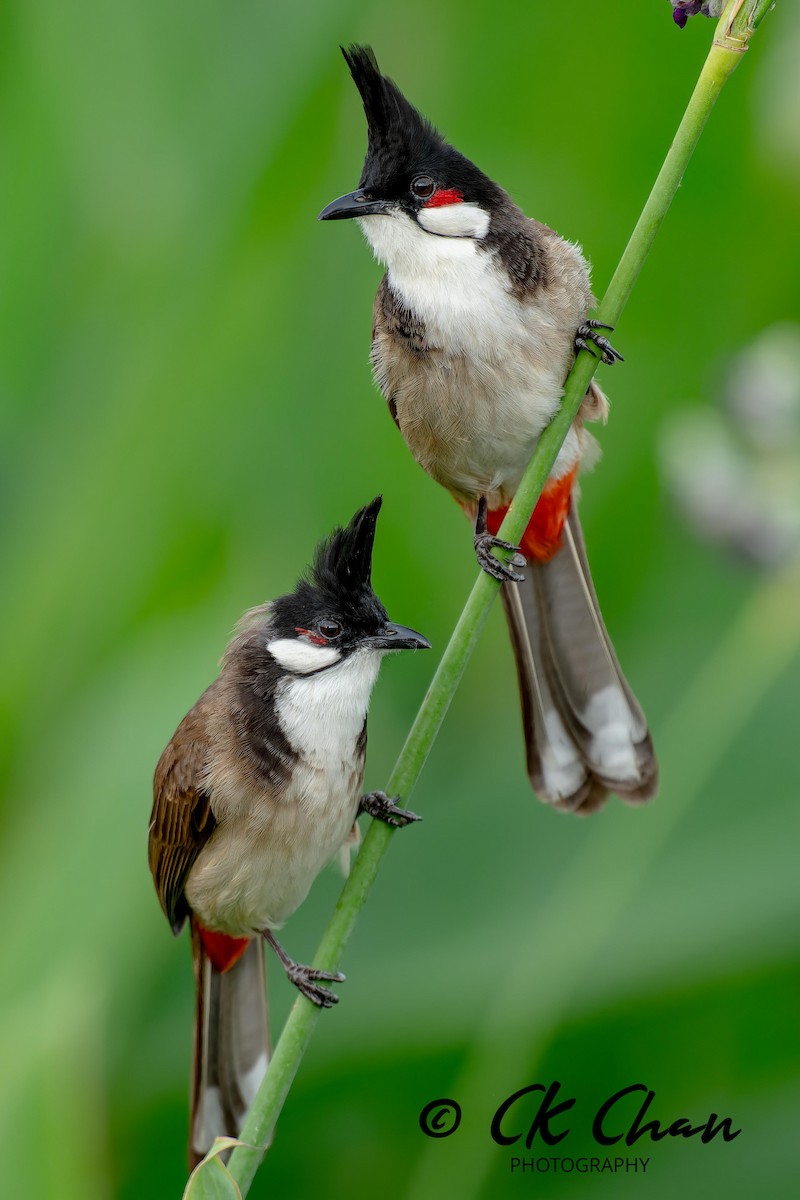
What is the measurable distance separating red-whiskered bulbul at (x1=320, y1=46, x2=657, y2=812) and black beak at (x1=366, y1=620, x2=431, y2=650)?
15 cm

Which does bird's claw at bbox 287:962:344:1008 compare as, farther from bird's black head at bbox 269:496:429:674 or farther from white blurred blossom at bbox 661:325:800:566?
white blurred blossom at bbox 661:325:800:566

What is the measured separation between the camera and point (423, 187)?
192 centimetres

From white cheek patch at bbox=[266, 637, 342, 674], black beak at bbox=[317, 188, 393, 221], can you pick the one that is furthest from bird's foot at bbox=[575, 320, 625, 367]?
white cheek patch at bbox=[266, 637, 342, 674]

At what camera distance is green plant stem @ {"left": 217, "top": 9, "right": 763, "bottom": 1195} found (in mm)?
1386

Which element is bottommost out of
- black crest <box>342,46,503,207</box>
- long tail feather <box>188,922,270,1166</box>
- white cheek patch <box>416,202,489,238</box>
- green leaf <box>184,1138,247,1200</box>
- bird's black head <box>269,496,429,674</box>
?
long tail feather <box>188,922,270,1166</box>

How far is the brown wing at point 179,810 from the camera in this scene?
218 cm

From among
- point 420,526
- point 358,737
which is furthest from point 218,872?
point 420,526

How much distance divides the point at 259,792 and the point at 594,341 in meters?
0.83

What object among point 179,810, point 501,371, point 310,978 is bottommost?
point 179,810

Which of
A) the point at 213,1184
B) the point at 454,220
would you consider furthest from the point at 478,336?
the point at 213,1184

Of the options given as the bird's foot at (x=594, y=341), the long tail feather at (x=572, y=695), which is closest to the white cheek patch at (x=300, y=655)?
the long tail feather at (x=572, y=695)

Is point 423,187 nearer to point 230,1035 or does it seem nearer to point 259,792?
point 259,792

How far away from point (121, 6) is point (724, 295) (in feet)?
4.27

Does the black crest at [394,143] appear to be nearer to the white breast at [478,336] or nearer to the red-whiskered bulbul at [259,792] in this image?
the white breast at [478,336]
